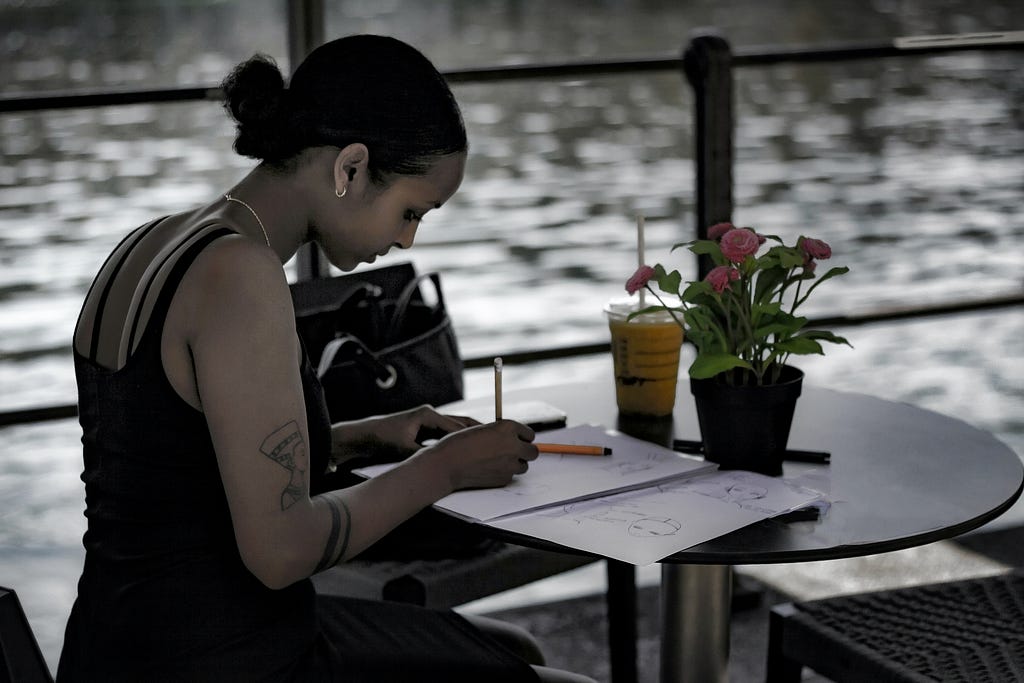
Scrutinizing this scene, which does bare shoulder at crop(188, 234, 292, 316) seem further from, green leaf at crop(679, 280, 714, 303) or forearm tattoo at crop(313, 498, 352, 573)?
green leaf at crop(679, 280, 714, 303)

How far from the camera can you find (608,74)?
8.05ft

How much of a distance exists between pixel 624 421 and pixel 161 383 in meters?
0.65

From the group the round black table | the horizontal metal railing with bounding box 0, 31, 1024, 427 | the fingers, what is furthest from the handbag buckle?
the fingers

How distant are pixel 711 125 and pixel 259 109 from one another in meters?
1.26

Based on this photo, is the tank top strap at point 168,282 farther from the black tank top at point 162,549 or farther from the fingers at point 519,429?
the fingers at point 519,429

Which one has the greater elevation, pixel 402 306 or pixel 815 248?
pixel 815 248

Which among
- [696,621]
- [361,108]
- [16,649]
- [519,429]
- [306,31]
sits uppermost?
[306,31]

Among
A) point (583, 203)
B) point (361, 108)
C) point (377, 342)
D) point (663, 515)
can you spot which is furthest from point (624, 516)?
point (583, 203)

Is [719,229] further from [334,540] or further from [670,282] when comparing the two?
[334,540]

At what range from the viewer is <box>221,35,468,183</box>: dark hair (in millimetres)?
1342

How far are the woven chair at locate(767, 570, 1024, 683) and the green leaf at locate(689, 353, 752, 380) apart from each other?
1.19ft

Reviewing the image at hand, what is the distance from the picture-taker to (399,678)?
1369mm

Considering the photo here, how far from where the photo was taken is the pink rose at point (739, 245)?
144cm

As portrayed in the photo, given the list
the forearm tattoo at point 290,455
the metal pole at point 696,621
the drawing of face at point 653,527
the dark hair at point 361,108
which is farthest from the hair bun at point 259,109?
the metal pole at point 696,621
